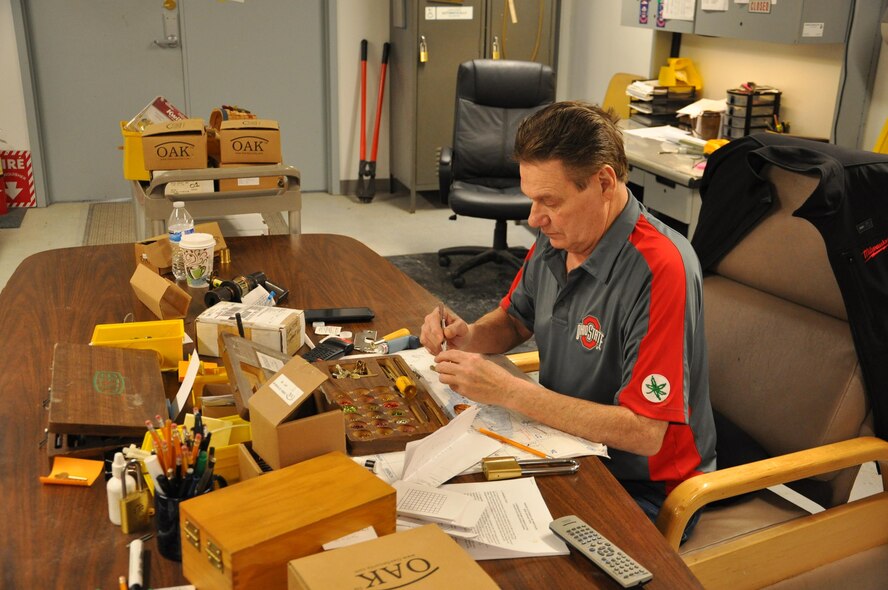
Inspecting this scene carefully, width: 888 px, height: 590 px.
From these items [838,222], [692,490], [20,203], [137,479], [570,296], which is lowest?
[20,203]

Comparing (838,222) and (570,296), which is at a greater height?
(838,222)

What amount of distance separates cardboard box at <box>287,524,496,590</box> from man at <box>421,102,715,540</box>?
549 millimetres

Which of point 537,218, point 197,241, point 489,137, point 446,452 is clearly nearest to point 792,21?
point 489,137

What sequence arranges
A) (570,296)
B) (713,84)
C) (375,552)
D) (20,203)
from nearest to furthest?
(375,552) → (570,296) → (713,84) → (20,203)

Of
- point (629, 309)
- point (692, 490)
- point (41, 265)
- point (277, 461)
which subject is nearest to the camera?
point (277, 461)

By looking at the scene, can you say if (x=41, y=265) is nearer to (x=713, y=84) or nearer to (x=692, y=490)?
(x=692, y=490)

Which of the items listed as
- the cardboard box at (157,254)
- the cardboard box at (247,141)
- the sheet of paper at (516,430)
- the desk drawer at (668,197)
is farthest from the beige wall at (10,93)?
the sheet of paper at (516,430)

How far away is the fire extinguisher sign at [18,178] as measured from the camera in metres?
5.62

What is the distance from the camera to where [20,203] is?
5730 mm

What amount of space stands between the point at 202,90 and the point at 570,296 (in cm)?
476

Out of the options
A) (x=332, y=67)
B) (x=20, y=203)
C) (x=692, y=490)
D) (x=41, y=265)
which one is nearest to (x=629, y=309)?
(x=692, y=490)

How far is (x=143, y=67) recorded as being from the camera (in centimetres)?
575

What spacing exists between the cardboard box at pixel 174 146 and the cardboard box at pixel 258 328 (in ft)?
3.61

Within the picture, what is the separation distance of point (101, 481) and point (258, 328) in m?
0.55
